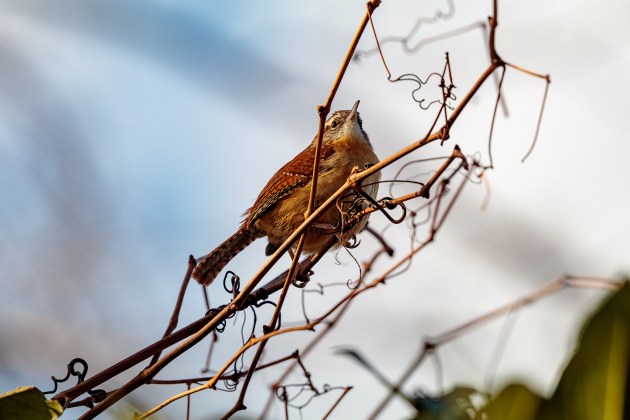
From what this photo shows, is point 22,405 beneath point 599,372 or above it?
above

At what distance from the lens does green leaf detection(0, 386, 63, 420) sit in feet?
4.38

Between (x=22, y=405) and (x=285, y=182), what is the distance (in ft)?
7.74

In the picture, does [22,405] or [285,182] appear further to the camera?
[285,182]

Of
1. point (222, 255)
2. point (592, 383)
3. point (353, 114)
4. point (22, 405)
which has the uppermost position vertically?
point (353, 114)

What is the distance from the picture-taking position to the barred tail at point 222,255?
332 centimetres

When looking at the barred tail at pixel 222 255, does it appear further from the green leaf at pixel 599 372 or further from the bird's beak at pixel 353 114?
the green leaf at pixel 599 372

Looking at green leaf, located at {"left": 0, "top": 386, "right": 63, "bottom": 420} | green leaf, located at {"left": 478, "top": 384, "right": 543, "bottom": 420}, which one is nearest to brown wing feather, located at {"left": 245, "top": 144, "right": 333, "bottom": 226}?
green leaf, located at {"left": 0, "top": 386, "right": 63, "bottom": 420}

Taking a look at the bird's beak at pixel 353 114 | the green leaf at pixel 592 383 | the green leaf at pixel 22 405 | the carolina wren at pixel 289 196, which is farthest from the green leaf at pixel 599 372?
the bird's beak at pixel 353 114

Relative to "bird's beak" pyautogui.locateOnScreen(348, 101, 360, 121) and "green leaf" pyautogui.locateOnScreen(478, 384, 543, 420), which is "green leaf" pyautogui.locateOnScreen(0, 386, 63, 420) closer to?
"green leaf" pyautogui.locateOnScreen(478, 384, 543, 420)

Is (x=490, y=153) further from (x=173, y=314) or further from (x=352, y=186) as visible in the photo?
(x=173, y=314)

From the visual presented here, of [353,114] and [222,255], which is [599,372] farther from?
[353,114]

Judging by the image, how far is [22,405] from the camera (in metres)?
1.34

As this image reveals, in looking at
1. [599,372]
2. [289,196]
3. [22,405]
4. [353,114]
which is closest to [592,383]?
[599,372]

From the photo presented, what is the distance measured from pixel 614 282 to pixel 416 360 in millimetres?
436
